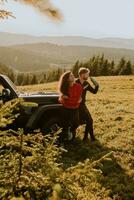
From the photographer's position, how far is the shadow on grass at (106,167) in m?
8.61

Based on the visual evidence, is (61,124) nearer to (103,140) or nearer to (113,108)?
(103,140)

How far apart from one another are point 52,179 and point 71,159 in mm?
7615

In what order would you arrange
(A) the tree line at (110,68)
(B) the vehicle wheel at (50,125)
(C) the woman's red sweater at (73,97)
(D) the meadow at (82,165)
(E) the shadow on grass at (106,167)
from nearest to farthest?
(D) the meadow at (82,165) < (E) the shadow on grass at (106,167) < (C) the woman's red sweater at (73,97) < (B) the vehicle wheel at (50,125) < (A) the tree line at (110,68)

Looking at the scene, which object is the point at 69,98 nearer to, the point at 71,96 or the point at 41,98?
the point at 71,96

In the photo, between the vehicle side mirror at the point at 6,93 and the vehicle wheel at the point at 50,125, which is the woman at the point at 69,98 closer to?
the vehicle wheel at the point at 50,125

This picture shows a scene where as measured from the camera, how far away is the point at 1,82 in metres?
10.9

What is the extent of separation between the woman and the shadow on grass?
71 centimetres

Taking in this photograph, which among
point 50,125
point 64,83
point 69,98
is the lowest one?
point 50,125

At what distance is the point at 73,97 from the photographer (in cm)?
1144

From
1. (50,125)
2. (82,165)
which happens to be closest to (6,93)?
(50,125)

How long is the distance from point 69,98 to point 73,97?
0.11m

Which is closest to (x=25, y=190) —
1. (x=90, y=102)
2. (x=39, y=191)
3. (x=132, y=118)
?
(x=39, y=191)

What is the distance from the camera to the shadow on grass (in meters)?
8.61

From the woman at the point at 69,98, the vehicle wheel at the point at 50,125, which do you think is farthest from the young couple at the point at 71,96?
the vehicle wheel at the point at 50,125
